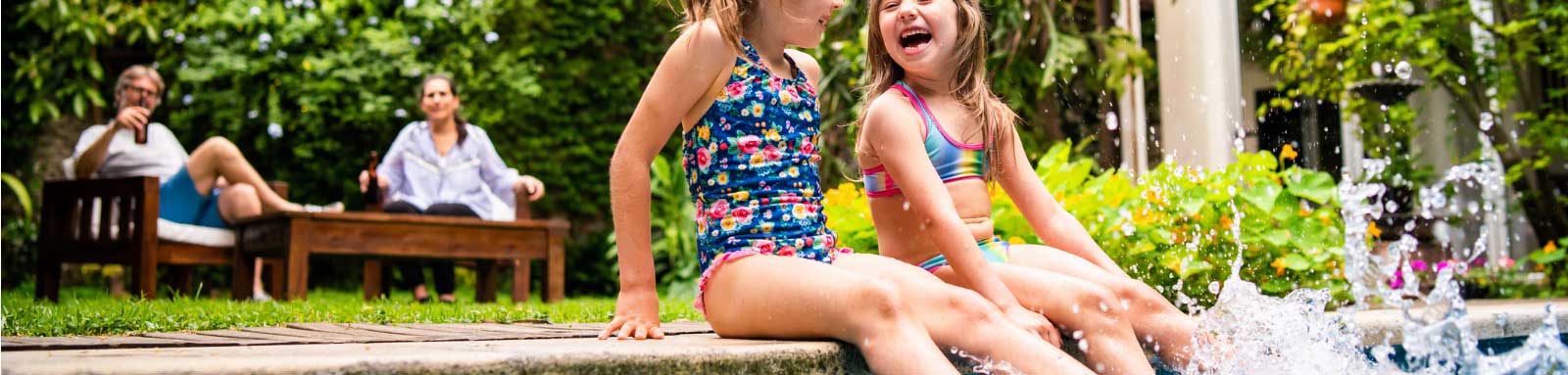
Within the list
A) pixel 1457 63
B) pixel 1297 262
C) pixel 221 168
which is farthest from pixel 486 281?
pixel 1457 63

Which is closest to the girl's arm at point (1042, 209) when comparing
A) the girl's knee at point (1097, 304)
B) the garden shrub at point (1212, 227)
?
the girl's knee at point (1097, 304)

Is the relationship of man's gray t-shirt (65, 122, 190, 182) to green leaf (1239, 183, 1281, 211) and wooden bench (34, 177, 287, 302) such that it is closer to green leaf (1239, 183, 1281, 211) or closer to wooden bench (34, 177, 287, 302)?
wooden bench (34, 177, 287, 302)

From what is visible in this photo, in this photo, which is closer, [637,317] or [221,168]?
[637,317]

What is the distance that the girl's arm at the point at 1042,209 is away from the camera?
2.74 m

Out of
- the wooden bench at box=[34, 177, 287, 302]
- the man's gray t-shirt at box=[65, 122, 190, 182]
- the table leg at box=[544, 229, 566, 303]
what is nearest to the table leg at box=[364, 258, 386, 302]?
the wooden bench at box=[34, 177, 287, 302]

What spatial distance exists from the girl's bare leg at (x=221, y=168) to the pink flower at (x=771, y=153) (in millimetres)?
4173

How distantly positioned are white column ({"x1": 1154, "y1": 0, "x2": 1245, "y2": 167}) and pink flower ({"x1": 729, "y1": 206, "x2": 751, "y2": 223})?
12.3 feet

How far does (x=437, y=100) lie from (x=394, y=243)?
3.32ft

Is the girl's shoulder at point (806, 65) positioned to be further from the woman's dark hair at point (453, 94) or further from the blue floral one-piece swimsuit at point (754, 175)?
the woman's dark hair at point (453, 94)

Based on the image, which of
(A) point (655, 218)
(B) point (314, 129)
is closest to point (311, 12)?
(B) point (314, 129)

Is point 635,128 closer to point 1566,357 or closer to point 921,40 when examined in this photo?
point 921,40

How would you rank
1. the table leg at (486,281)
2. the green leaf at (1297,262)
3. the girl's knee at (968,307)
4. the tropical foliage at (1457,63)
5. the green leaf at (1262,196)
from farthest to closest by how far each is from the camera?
1. the tropical foliage at (1457,63)
2. the table leg at (486,281)
3. the green leaf at (1262,196)
4. the green leaf at (1297,262)
5. the girl's knee at (968,307)

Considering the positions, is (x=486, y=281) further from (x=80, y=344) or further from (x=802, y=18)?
(x=802, y=18)

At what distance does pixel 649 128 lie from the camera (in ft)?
7.61
